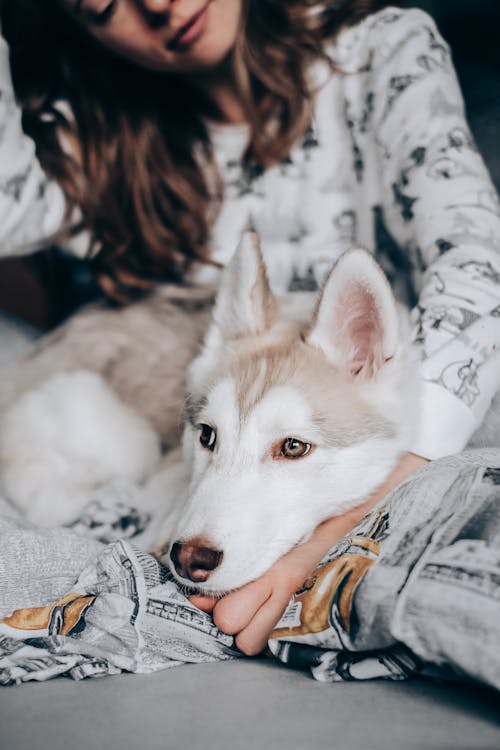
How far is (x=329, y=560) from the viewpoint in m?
0.92

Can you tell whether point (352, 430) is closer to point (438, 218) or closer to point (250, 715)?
point (250, 715)

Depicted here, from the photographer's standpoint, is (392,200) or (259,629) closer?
(259,629)

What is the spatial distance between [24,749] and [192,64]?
1615 millimetres

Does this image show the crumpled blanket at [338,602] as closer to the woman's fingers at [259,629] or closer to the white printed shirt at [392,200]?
the woman's fingers at [259,629]

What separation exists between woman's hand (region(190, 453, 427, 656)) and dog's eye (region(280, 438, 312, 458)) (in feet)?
0.48

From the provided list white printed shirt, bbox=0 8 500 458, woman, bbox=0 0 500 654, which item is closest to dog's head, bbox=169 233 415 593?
white printed shirt, bbox=0 8 500 458

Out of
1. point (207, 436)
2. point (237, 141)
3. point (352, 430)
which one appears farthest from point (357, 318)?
point (237, 141)

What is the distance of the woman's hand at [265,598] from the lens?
3.09ft

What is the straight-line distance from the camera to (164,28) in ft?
5.16

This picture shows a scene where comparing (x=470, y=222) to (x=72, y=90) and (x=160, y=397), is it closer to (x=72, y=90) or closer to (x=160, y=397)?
(x=160, y=397)

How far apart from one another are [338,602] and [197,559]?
24 cm

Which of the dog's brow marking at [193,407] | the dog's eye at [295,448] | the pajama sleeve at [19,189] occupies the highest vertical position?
the pajama sleeve at [19,189]

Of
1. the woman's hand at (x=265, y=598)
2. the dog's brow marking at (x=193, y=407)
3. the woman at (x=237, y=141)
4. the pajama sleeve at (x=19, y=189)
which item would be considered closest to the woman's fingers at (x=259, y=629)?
the woman's hand at (x=265, y=598)

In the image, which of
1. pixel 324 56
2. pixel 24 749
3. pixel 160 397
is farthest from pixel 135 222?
pixel 24 749
